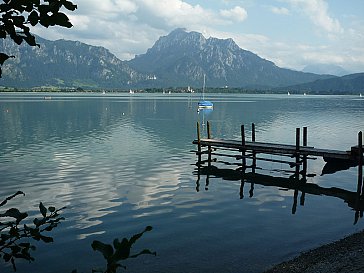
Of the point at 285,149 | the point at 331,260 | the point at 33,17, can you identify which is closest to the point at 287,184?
the point at 285,149

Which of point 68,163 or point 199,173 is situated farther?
point 68,163

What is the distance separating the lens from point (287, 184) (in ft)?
108

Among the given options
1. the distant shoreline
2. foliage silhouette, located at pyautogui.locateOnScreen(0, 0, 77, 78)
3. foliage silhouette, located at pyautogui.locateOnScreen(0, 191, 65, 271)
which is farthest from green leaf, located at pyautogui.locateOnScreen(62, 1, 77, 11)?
the distant shoreline

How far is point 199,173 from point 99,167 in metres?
9.99

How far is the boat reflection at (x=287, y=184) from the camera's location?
27.8 metres

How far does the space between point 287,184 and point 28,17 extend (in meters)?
32.0

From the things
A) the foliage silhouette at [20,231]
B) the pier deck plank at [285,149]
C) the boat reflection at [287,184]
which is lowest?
the boat reflection at [287,184]

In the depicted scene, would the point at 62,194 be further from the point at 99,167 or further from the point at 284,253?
the point at 284,253

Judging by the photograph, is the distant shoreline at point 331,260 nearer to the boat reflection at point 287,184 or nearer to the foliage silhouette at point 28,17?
the boat reflection at point 287,184

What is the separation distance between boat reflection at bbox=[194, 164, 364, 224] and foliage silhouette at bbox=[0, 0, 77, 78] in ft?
79.4

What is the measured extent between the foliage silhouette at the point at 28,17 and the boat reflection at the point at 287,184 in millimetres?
24207

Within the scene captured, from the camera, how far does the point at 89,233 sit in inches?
797

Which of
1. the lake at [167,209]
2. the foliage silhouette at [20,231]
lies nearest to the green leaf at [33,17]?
the foliage silhouette at [20,231]

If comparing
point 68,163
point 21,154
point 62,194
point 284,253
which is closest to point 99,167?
point 68,163
